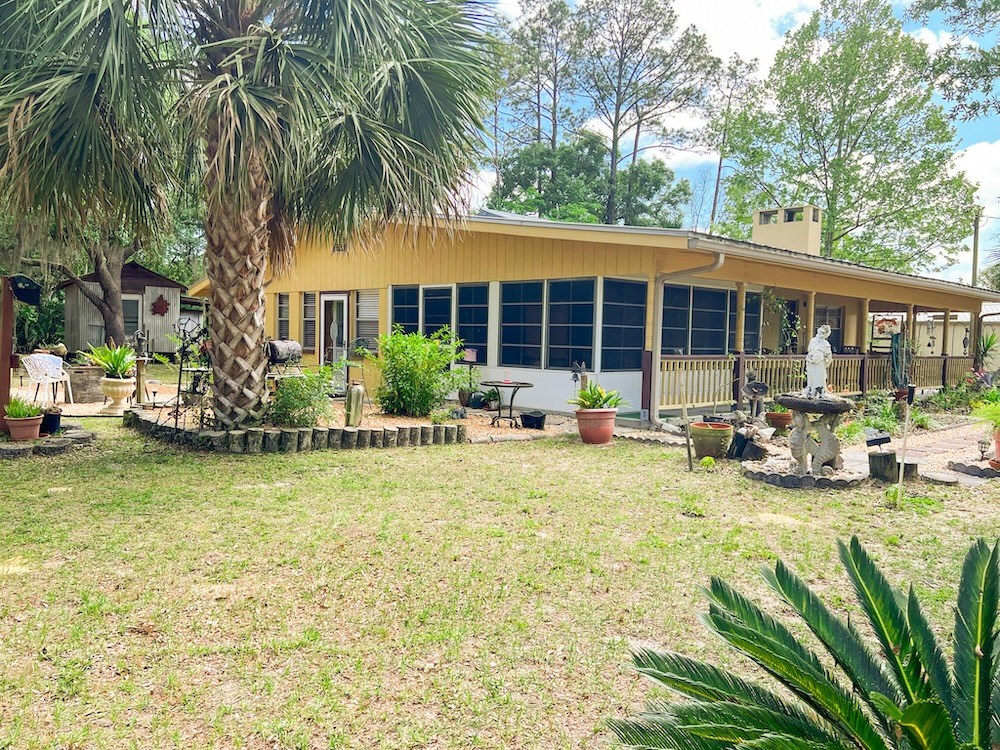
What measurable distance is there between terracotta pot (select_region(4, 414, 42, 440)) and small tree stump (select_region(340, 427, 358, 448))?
3113 mm

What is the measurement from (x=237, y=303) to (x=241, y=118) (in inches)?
79.3

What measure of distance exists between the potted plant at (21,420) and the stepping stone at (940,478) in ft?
28.9

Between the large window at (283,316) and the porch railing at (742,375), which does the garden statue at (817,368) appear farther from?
the large window at (283,316)

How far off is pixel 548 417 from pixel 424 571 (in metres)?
6.92

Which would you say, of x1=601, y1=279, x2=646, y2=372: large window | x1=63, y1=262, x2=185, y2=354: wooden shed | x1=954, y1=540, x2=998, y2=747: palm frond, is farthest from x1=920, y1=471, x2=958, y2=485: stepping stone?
x1=63, y1=262, x2=185, y2=354: wooden shed

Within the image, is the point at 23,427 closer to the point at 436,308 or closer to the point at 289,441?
the point at 289,441

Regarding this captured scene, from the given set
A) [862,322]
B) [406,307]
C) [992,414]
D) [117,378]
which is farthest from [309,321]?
[992,414]

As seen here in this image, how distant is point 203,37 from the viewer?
7.15 m

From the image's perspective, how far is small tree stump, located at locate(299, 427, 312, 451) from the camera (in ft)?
25.0

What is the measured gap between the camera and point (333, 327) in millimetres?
15000

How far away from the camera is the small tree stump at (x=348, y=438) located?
7890 mm

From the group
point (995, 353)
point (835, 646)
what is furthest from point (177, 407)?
point (995, 353)

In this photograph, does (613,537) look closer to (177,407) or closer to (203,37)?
(177,407)

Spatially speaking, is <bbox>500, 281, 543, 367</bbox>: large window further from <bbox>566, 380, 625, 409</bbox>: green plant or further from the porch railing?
<bbox>566, 380, 625, 409</bbox>: green plant
